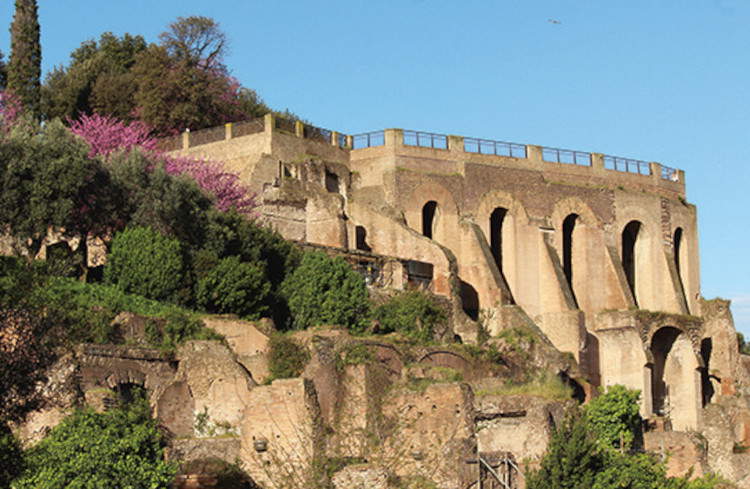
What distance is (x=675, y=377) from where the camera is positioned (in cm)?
4831

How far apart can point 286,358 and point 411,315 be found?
7.23m

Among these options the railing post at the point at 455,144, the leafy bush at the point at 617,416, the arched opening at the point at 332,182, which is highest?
the railing post at the point at 455,144

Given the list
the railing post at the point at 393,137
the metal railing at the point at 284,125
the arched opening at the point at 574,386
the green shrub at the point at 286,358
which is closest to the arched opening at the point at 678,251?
the railing post at the point at 393,137

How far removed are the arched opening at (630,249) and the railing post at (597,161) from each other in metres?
2.07

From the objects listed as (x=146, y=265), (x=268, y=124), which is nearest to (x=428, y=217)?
(x=268, y=124)

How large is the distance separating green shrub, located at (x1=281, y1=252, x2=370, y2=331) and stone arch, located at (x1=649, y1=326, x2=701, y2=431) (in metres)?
11.6

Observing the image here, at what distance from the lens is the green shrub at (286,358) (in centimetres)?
3434

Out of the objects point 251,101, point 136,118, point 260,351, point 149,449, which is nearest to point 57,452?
point 149,449

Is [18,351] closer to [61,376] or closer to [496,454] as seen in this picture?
[61,376]

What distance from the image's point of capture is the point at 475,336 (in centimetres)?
4288

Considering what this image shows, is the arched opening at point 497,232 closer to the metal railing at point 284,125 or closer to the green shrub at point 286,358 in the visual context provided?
the metal railing at point 284,125

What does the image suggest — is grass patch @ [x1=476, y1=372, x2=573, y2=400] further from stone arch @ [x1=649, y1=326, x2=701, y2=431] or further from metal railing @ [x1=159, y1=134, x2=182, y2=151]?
metal railing @ [x1=159, y1=134, x2=182, y2=151]

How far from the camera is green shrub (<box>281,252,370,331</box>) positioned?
39.8 meters

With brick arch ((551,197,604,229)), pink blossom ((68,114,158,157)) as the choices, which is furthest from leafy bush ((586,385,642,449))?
pink blossom ((68,114,158,157))
